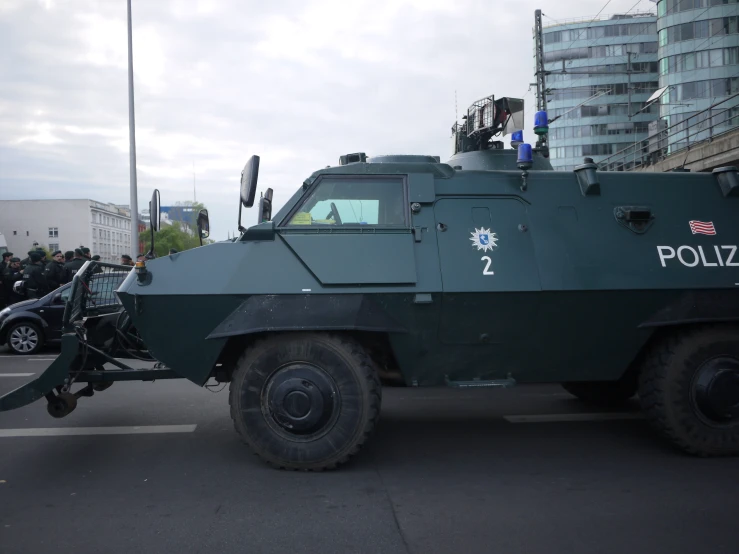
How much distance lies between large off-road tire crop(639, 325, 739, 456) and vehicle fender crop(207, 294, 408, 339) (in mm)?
2149

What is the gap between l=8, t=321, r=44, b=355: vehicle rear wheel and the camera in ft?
35.1

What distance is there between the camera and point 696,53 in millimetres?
45812

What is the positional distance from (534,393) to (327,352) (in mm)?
3732

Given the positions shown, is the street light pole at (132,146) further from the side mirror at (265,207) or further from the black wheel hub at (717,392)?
the black wheel hub at (717,392)

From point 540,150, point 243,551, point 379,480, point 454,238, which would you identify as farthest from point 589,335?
point 540,150

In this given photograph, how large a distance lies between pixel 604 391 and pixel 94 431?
4.78m

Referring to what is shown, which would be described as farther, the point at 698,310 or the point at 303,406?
the point at 698,310

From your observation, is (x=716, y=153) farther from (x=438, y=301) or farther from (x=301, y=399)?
(x=301, y=399)

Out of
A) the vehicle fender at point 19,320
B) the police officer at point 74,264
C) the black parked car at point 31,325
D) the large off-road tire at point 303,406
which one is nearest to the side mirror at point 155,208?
the large off-road tire at point 303,406

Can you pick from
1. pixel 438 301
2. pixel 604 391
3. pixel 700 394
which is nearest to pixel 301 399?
pixel 438 301

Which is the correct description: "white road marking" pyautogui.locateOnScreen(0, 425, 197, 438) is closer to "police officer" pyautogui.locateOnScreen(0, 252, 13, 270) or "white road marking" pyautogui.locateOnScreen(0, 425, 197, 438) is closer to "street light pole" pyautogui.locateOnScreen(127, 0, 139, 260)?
"police officer" pyautogui.locateOnScreen(0, 252, 13, 270)

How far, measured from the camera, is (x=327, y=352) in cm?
454

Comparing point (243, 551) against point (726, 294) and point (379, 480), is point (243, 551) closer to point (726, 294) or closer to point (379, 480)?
point (379, 480)

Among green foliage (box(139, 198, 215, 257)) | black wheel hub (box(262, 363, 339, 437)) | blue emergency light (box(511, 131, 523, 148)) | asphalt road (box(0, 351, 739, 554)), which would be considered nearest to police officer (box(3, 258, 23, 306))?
green foliage (box(139, 198, 215, 257))
